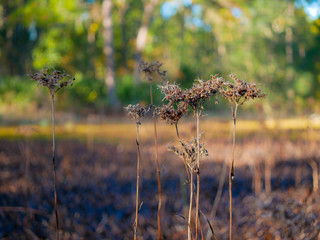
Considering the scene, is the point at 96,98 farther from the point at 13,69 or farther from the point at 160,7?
the point at 160,7

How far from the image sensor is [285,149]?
7.93 m

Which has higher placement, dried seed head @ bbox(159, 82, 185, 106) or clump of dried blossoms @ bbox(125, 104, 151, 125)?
dried seed head @ bbox(159, 82, 185, 106)

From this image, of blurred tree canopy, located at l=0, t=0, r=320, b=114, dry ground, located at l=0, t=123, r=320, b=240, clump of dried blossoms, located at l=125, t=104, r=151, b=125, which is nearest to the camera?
clump of dried blossoms, located at l=125, t=104, r=151, b=125

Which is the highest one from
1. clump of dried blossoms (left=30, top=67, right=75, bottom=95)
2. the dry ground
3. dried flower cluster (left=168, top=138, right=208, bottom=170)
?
clump of dried blossoms (left=30, top=67, right=75, bottom=95)

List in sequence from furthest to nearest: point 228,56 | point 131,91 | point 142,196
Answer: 1. point 228,56
2. point 131,91
3. point 142,196

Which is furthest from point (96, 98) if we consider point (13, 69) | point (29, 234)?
point (29, 234)

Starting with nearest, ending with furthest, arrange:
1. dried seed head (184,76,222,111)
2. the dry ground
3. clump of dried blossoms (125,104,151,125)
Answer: dried seed head (184,76,222,111)
clump of dried blossoms (125,104,151,125)
the dry ground

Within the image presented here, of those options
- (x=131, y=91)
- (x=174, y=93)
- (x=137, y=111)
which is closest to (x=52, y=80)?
(x=137, y=111)

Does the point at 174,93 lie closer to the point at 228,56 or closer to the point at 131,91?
the point at 131,91

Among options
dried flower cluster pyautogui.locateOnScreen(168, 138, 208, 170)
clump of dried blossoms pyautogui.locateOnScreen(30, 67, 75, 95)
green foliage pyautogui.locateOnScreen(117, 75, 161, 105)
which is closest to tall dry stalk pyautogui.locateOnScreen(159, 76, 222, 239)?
dried flower cluster pyautogui.locateOnScreen(168, 138, 208, 170)

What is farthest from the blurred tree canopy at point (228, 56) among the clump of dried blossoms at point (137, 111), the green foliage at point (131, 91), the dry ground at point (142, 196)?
the clump of dried blossoms at point (137, 111)

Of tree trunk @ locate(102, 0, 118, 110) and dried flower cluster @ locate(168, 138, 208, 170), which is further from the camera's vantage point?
tree trunk @ locate(102, 0, 118, 110)

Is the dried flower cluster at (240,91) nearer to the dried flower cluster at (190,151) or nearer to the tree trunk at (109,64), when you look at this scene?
the dried flower cluster at (190,151)

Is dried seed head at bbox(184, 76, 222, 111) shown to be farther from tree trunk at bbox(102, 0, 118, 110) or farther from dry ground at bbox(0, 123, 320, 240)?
tree trunk at bbox(102, 0, 118, 110)
